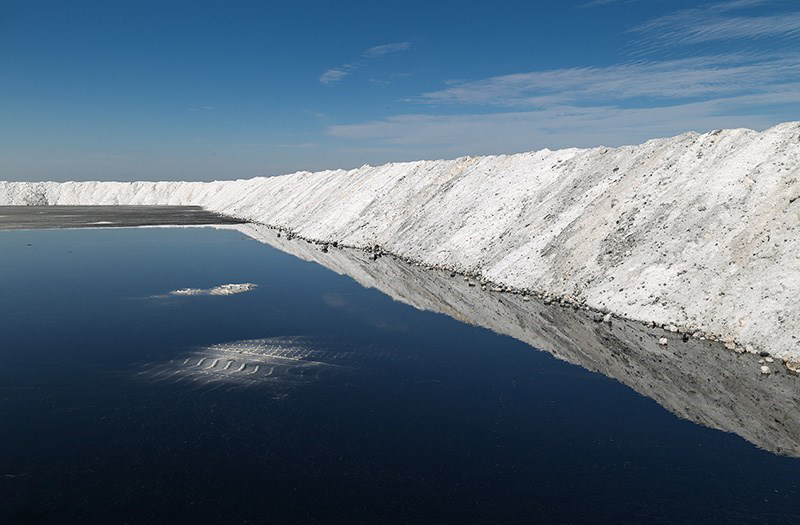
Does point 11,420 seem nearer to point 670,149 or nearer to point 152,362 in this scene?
point 152,362

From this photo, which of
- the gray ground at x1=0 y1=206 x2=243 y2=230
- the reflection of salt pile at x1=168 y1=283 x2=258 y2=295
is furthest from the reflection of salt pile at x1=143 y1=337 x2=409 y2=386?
the gray ground at x1=0 y1=206 x2=243 y2=230

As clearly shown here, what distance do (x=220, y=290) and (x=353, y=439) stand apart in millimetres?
16145

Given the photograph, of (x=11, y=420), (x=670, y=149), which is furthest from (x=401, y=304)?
(x=670, y=149)

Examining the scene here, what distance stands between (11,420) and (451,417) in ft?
29.6

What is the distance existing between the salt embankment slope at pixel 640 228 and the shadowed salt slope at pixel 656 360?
1.46m

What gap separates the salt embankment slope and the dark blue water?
6300mm

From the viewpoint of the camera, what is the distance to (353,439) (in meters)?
9.86

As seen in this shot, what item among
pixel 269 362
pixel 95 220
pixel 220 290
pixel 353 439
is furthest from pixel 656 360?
pixel 95 220

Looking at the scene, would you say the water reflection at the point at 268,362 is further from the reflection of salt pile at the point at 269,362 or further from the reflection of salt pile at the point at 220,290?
the reflection of salt pile at the point at 220,290

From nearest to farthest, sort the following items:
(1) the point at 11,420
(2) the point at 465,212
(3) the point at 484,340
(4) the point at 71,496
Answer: (4) the point at 71,496
(1) the point at 11,420
(3) the point at 484,340
(2) the point at 465,212

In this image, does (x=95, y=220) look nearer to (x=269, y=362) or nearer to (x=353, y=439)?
(x=269, y=362)

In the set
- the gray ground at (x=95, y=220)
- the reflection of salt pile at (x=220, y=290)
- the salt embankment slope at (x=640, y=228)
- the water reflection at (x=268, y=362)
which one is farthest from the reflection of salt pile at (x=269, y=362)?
the gray ground at (x=95, y=220)

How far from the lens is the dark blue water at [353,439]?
7797mm

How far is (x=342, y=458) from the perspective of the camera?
30.0 ft
